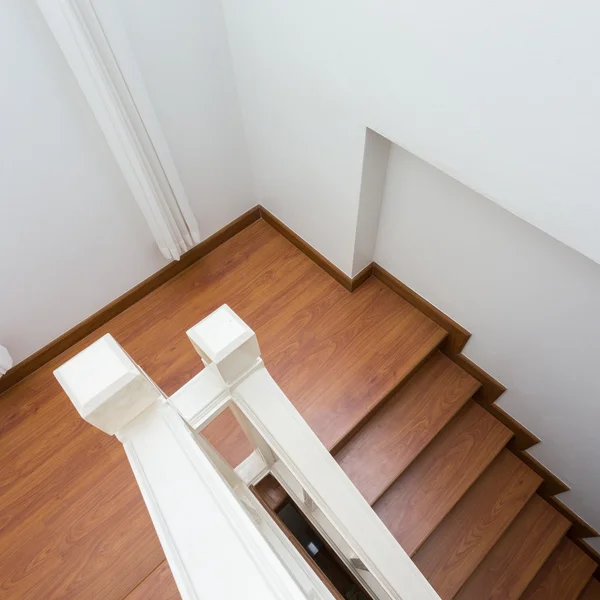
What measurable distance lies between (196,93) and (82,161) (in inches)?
21.4

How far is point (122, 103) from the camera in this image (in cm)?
149

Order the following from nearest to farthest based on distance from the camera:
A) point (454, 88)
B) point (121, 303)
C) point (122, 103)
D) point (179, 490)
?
point (179, 490) < point (454, 88) < point (122, 103) < point (121, 303)

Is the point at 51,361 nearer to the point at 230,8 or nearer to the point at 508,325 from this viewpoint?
the point at 230,8

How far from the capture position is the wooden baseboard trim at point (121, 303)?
2.05 m

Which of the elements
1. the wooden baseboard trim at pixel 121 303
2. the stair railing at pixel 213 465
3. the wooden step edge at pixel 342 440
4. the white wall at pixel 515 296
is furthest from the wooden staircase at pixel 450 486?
the wooden baseboard trim at pixel 121 303

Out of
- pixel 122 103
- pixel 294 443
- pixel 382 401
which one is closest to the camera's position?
pixel 294 443

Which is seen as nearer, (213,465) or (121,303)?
(213,465)

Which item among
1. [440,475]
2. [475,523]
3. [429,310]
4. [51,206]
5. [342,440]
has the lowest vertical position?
[475,523]

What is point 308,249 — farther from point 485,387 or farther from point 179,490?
point 179,490

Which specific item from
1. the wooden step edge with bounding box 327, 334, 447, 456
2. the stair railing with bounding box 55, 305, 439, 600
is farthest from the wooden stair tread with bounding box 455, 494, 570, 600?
the stair railing with bounding box 55, 305, 439, 600

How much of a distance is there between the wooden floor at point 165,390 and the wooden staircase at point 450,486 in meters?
0.08

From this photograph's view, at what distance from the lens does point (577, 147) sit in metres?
0.90

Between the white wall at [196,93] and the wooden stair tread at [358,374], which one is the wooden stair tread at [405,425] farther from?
the white wall at [196,93]

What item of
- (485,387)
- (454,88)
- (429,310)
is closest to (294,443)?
(454,88)
